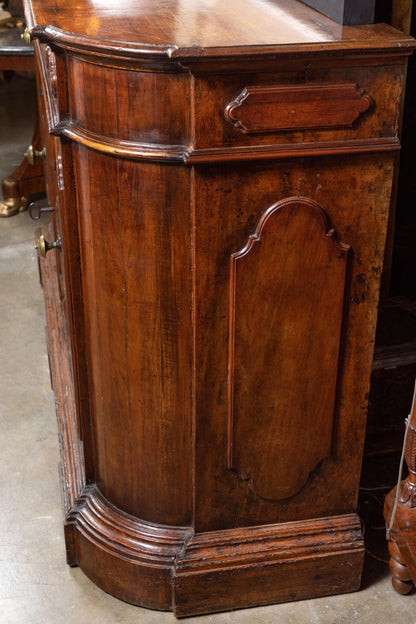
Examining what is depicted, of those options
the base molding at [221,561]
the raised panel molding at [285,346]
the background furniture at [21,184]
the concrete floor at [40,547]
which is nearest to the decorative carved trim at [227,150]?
the raised panel molding at [285,346]

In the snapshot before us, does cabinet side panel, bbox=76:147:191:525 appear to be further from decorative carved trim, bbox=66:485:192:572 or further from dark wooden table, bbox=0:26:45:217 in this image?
dark wooden table, bbox=0:26:45:217

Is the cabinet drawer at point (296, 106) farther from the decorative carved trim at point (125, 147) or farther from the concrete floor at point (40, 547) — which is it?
the concrete floor at point (40, 547)

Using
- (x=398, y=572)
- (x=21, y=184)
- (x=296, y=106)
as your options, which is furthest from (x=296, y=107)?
(x=21, y=184)

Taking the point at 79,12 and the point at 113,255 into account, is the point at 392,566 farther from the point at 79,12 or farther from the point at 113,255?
the point at 79,12

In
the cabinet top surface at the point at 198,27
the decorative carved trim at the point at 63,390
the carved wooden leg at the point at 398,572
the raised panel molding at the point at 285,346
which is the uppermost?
the cabinet top surface at the point at 198,27

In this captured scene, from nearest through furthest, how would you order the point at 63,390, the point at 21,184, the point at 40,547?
the point at 40,547, the point at 63,390, the point at 21,184

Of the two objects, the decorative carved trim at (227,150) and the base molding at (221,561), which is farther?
the base molding at (221,561)

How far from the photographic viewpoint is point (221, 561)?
2.20m

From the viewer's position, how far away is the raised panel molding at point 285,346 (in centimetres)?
192

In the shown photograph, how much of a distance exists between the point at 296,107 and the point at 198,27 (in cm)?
33

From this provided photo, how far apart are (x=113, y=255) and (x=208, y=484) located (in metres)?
0.63

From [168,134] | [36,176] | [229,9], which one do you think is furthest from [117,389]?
[36,176]

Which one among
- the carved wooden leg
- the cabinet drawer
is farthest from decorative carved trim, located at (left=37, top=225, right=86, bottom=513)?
the cabinet drawer

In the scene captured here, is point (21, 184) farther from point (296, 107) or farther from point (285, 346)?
point (296, 107)
